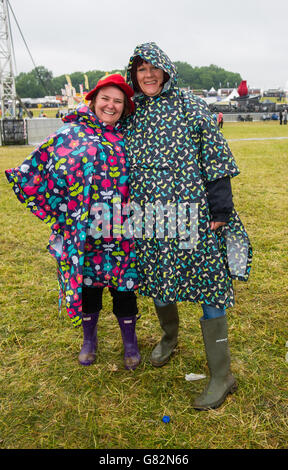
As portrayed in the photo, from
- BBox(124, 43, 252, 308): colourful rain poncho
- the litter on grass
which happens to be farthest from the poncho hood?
the litter on grass

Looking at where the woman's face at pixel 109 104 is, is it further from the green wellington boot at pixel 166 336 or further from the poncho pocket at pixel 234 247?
the green wellington boot at pixel 166 336

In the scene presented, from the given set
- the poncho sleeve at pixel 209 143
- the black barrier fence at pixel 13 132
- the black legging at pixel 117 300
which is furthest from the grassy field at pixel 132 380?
the black barrier fence at pixel 13 132

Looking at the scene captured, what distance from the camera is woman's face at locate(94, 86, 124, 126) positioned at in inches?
81.1

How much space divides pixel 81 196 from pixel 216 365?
1290 millimetres

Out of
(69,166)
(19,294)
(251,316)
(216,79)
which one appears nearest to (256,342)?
(251,316)

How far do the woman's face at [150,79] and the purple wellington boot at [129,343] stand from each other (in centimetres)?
143

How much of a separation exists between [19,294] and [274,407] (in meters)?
2.45

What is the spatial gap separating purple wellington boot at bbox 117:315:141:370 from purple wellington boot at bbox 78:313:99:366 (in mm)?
201

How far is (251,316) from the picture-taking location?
305 centimetres

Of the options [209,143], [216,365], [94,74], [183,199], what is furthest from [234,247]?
[94,74]

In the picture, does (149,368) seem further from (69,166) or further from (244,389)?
(69,166)

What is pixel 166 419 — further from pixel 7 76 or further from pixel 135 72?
pixel 7 76

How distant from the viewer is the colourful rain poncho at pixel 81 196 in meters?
1.99

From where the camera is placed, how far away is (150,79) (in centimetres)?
196
